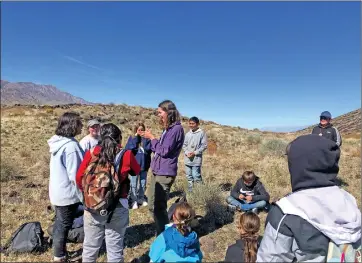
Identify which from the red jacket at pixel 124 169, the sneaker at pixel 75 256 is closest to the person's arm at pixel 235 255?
the red jacket at pixel 124 169

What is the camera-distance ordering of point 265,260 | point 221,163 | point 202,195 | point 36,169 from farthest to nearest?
point 221,163
point 36,169
point 202,195
point 265,260

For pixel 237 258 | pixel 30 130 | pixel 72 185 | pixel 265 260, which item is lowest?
pixel 237 258

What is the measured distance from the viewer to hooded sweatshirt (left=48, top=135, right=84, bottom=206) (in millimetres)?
3459

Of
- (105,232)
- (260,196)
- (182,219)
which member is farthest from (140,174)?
(182,219)

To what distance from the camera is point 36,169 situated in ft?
32.9

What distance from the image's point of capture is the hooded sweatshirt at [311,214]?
1.69m

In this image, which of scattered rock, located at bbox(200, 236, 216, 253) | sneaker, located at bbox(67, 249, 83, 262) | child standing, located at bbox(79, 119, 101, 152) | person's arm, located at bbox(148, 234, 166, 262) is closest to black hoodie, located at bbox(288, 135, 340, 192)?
person's arm, located at bbox(148, 234, 166, 262)

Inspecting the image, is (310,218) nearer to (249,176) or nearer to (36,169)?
(249,176)

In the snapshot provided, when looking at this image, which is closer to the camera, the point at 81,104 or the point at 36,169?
the point at 36,169

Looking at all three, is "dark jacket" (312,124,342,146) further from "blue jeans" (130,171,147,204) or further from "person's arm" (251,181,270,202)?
"blue jeans" (130,171,147,204)

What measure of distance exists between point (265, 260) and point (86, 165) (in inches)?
80.5

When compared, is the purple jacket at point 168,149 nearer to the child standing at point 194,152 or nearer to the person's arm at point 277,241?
the person's arm at point 277,241

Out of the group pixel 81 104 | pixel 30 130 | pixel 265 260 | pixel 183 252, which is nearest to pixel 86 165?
pixel 183 252

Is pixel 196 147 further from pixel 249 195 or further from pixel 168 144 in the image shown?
pixel 168 144
